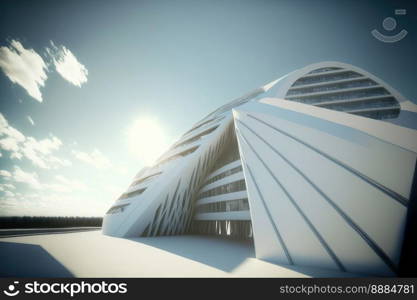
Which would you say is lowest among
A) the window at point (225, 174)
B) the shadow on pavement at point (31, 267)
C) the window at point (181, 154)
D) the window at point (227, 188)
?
the shadow on pavement at point (31, 267)

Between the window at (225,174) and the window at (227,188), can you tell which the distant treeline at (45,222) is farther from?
the window at (225,174)

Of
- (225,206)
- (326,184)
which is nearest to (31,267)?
(326,184)

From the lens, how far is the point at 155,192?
17.0m

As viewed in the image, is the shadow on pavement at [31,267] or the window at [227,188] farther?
the window at [227,188]

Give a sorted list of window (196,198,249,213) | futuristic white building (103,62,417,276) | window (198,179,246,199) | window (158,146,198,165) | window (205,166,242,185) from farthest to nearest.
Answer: window (158,146,198,165) < window (205,166,242,185) < window (198,179,246,199) < window (196,198,249,213) < futuristic white building (103,62,417,276)

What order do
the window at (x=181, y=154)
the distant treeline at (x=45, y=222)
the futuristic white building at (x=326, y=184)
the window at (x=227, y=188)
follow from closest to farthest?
1. the futuristic white building at (x=326, y=184)
2. the window at (x=227, y=188)
3. the window at (x=181, y=154)
4. the distant treeline at (x=45, y=222)

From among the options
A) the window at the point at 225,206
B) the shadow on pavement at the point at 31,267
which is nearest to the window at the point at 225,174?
the window at the point at 225,206

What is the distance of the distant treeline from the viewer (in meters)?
25.0

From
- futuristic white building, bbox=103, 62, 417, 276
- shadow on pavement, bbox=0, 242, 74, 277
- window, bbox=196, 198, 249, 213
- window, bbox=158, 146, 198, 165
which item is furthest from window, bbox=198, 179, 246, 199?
shadow on pavement, bbox=0, 242, 74, 277

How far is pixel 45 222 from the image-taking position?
2870 cm

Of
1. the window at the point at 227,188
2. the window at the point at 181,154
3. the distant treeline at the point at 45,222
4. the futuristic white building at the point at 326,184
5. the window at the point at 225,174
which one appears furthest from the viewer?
the distant treeline at the point at 45,222

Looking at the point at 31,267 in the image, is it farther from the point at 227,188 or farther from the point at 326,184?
the point at 227,188

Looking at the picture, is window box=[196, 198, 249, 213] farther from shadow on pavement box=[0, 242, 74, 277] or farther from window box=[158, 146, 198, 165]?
shadow on pavement box=[0, 242, 74, 277]

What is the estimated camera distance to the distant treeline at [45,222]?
986 inches
